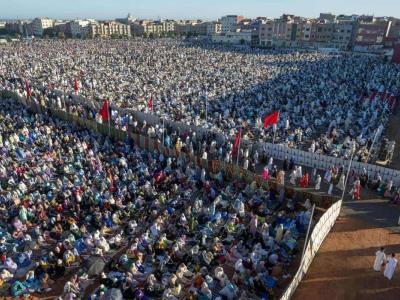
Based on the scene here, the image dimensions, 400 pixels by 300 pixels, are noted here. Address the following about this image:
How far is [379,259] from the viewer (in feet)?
35.0

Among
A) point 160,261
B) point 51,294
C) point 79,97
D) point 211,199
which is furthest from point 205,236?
point 79,97

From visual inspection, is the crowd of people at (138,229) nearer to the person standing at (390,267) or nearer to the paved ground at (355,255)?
the paved ground at (355,255)

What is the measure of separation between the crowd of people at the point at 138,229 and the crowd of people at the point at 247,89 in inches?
272

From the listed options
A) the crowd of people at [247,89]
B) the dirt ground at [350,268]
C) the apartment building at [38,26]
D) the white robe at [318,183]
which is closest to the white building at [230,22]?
the crowd of people at [247,89]

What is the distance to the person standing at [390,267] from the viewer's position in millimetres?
10242

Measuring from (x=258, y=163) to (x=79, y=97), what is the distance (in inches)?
630

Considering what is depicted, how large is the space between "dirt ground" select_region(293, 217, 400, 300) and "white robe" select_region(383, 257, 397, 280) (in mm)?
162

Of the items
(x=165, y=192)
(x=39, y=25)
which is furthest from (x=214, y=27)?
(x=165, y=192)

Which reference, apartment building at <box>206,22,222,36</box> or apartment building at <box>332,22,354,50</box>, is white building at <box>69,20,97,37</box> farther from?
apartment building at <box>332,22,354,50</box>

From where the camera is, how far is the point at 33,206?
1393 centimetres

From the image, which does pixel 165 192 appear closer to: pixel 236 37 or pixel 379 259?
pixel 379 259

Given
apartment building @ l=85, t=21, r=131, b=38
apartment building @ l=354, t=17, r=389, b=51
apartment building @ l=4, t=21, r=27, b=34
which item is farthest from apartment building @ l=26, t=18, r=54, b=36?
apartment building @ l=354, t=17, r=389, b=51

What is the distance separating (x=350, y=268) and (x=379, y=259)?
0.91m

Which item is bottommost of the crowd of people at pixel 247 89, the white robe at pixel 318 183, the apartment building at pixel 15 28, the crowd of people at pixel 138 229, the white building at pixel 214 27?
the crowd of people at pixel 138 229
